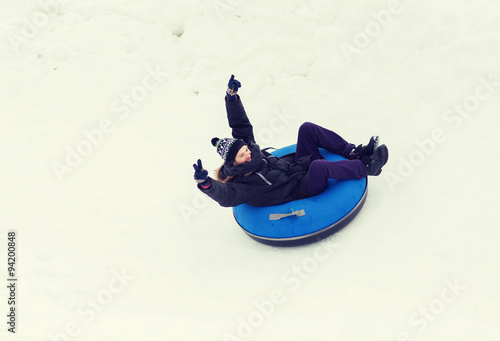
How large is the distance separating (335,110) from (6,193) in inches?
155

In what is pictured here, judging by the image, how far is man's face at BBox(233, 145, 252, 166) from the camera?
13.0ft

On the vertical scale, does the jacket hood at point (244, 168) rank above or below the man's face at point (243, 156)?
below

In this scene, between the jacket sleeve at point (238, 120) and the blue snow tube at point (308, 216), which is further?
the jacket sleeve at point (238, 120)

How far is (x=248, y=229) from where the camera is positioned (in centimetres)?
421

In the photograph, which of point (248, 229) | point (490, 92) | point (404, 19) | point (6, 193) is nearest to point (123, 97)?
point (6, 193)

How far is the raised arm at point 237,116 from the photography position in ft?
14.0

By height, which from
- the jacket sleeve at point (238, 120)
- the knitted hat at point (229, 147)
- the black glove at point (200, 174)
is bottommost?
the black glove at point (200, 174)

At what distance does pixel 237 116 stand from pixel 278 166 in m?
0.59

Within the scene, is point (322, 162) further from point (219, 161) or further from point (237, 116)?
point (219, 161)

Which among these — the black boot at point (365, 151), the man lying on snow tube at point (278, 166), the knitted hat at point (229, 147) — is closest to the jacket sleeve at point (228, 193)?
the man lying on snow tube at point (278, 166)

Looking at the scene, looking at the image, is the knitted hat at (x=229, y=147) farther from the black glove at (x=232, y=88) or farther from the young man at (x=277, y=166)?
the black glove at (x=232, y=88)

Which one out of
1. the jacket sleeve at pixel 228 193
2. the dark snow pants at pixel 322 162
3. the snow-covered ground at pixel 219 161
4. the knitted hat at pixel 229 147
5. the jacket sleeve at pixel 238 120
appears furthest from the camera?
the jacket sleeve at pixel 238 120

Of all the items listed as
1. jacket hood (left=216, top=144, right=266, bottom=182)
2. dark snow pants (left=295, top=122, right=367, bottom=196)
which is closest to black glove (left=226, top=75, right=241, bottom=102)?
jacket hood (left=216, top=144, right=266, bottom=182)

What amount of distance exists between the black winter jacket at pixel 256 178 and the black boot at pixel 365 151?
1.38ft
